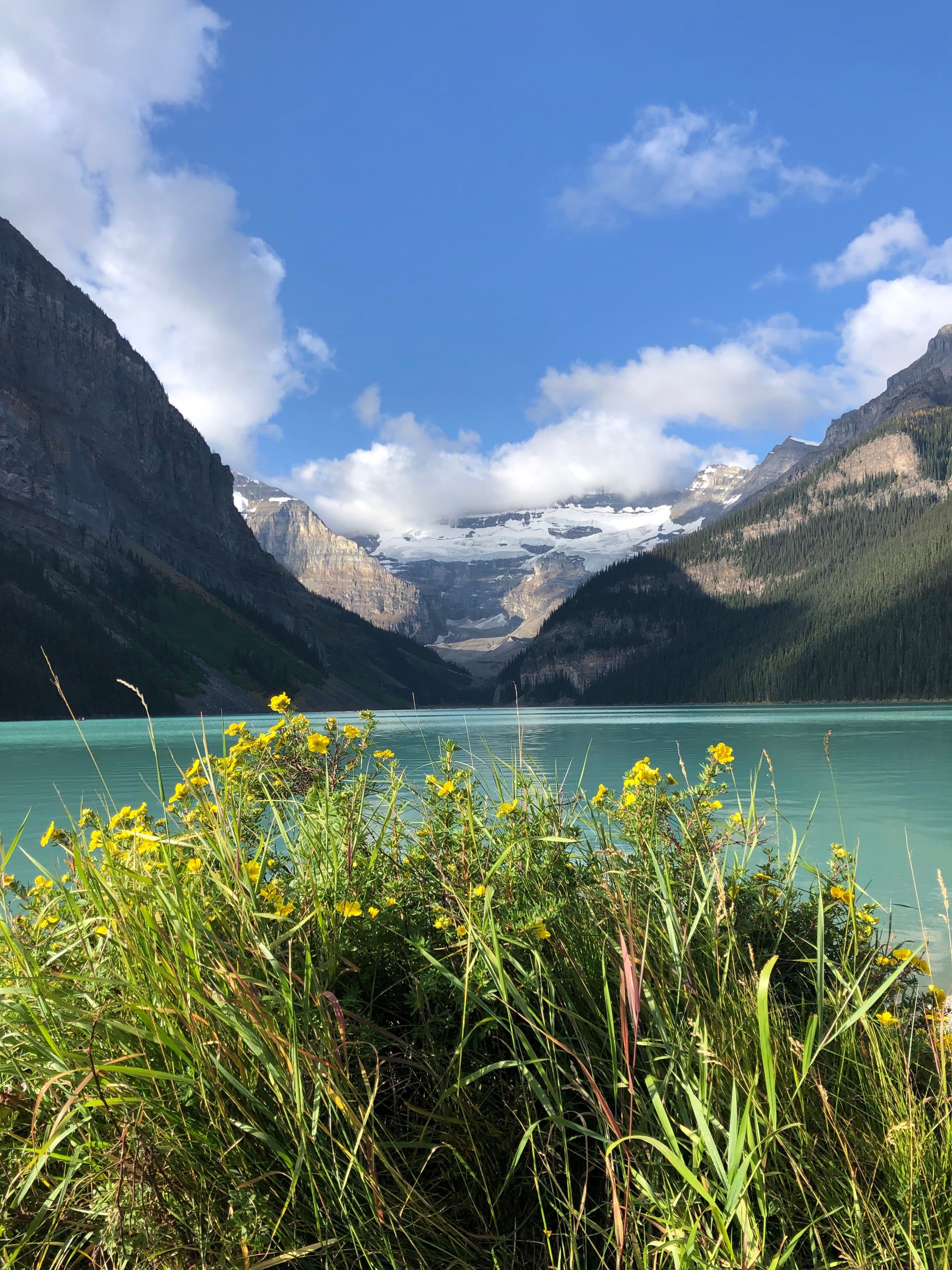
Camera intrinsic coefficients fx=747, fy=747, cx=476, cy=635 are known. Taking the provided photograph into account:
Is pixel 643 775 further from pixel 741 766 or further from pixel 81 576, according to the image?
pixel 81 576

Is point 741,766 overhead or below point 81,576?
below

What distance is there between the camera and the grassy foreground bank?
175 cm

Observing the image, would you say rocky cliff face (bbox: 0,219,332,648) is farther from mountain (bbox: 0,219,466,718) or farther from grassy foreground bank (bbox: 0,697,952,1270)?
grassy foreground bank (bbox: 0,697,952,1270)

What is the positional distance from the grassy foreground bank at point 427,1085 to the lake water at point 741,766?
78cm

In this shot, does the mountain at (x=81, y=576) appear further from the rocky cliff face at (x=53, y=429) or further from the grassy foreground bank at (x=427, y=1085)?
the grassy foreground bank at (x=427, y=1085)

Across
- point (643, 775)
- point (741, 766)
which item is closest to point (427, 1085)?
point (643, 775)

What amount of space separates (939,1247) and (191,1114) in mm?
1829

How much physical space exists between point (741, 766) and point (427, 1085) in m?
33.4

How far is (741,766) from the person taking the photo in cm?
3319

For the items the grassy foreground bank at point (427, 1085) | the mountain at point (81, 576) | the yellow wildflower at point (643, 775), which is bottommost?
the grassy foreground bank at point (427, 1085)

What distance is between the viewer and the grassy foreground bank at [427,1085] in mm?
1747

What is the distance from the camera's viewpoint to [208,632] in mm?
169375

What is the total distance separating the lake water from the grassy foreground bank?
0.78 meters

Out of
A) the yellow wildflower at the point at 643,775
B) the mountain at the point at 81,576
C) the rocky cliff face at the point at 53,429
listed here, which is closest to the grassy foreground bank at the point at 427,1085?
the yellow wildflower at the point at 643,775
